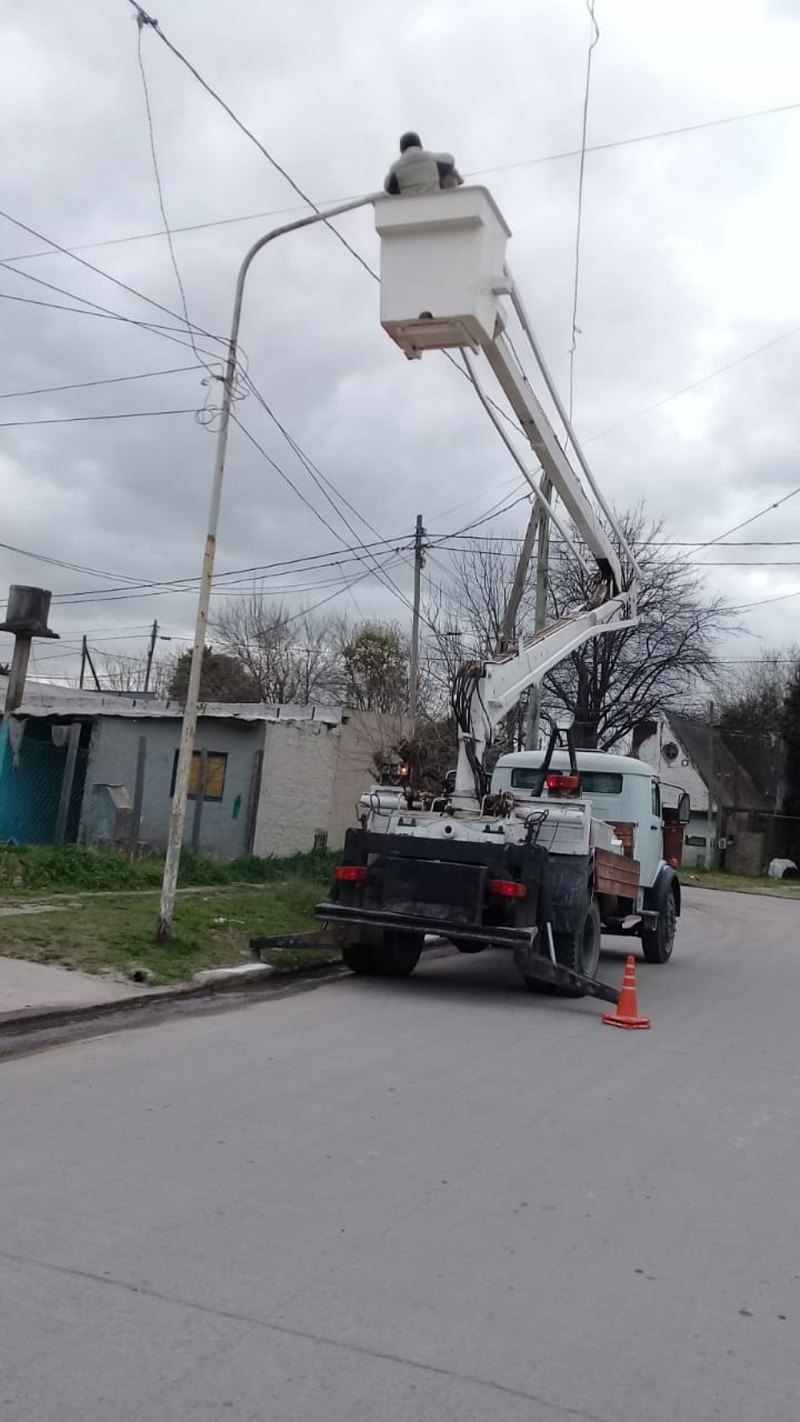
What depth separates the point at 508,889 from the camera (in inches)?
446

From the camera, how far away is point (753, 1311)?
4.59 metres

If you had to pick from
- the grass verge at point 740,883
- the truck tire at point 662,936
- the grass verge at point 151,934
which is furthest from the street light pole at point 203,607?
the grass verge at point 740,883

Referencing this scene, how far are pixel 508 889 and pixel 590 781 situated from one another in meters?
4.65

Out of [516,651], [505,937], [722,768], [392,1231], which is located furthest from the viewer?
[722,768]

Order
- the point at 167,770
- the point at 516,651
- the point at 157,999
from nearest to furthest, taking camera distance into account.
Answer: the point at 157,999 → the point at 516,651 → the point at 167,770

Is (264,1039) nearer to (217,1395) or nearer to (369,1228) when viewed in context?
(369,1228)

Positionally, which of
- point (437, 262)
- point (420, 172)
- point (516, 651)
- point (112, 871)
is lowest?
point (112, 871)

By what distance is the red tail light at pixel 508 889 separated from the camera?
11.3 m

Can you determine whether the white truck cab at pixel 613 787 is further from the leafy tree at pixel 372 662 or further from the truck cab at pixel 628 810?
the leafy tree at pixel 372 662

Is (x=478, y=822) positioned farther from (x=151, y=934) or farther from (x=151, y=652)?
(x=151, y=652)

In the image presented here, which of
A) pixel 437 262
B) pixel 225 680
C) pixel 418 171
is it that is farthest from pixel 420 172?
pixel 225 680

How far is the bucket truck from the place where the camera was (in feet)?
35.6

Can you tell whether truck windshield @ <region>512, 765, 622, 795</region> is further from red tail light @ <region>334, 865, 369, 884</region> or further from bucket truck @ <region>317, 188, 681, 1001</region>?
red tail light @ <region>334, 865, 369, 884</region>

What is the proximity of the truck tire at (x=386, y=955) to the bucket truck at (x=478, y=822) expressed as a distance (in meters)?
0.02
